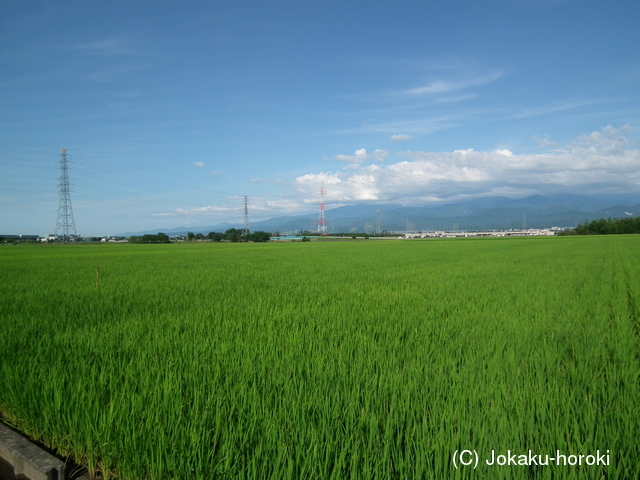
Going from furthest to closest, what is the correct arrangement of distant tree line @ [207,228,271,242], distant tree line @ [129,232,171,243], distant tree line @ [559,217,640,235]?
distant tree line @ [559,217,640,235], distant tree line @ [207,228,271,242], distant tree line @ [129,232,171,243]

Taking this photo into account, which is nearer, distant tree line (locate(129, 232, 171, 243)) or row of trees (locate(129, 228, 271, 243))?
distant tree line (locate(129, 232, 171, 243))

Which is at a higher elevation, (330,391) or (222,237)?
(222,237)

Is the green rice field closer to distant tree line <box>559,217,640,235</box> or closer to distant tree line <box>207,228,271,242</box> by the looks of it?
distant tree line <box>207,228,271,242</box>

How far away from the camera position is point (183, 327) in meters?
5.50

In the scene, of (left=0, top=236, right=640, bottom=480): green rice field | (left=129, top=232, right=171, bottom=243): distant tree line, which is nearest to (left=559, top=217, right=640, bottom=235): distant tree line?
(left=129, top=232, right=171, bottom=243): distant tree line

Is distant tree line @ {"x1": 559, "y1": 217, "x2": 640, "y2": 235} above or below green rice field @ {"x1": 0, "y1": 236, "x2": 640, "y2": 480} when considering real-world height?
above

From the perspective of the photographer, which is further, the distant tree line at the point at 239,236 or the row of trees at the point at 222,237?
the distant tree line at the point at 239,236

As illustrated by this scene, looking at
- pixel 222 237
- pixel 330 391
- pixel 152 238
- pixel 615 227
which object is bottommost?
pixel 330 391

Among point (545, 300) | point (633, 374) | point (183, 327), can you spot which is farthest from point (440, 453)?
point (545, 300)

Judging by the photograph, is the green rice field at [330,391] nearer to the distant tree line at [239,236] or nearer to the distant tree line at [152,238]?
the distant tree line at [152,238]

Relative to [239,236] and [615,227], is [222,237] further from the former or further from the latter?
[615,227]

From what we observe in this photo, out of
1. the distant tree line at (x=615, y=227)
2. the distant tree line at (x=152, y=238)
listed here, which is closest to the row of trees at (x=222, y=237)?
the distant tree line at (x=152, y=238)

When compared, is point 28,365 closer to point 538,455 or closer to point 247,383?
point 247,383

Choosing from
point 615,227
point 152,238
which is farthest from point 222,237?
point 615,227
